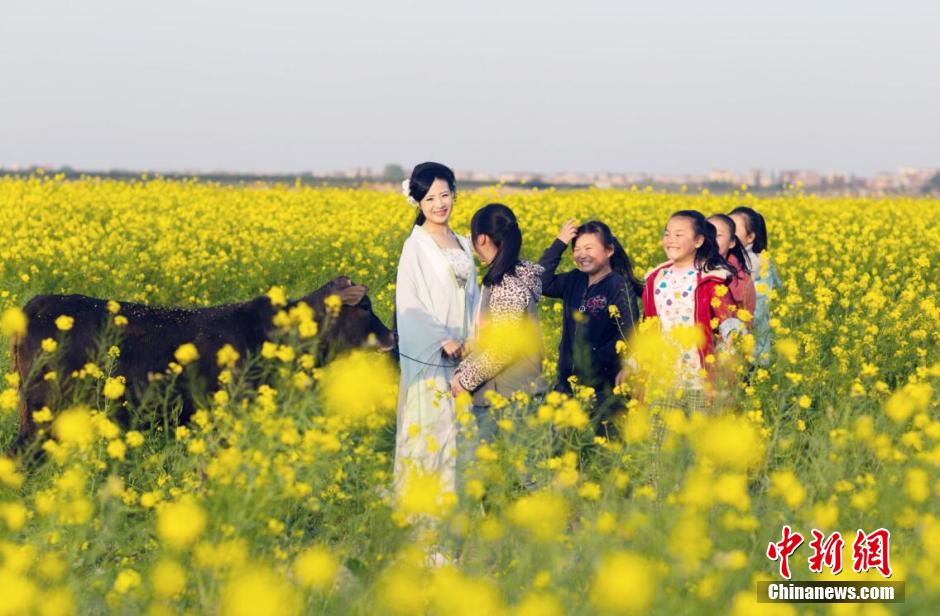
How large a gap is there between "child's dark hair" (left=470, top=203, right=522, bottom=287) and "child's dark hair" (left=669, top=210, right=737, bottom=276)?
34.4 inches

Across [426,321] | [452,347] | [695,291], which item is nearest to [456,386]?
[452,347]

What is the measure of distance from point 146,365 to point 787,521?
3.17m

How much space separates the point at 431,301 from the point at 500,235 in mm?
457

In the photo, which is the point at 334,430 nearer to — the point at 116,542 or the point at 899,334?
the point at 116,542

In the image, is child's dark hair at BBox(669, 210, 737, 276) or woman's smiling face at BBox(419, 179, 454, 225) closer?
woman's smiling face at BBox(419, 179, 454, 225)

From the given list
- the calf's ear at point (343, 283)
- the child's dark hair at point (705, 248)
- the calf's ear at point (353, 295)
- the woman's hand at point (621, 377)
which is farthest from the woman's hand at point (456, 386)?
the child's dark hair at point (705, 248)

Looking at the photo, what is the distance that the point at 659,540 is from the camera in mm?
2910

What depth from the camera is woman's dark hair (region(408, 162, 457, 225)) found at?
4.66 metres

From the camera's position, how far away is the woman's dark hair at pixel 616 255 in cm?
539

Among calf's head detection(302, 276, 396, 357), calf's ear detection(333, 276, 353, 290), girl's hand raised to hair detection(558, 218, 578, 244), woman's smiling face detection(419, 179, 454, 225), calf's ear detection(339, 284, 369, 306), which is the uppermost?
woman's smiling face detection(419, 179, 454, 225)

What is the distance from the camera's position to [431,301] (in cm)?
472

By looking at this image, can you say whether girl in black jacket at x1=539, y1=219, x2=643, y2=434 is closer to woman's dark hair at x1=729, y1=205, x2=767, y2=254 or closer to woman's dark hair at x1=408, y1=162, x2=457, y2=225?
woman's dark hair at x1=408, y1=162, x2=457, y2=225
